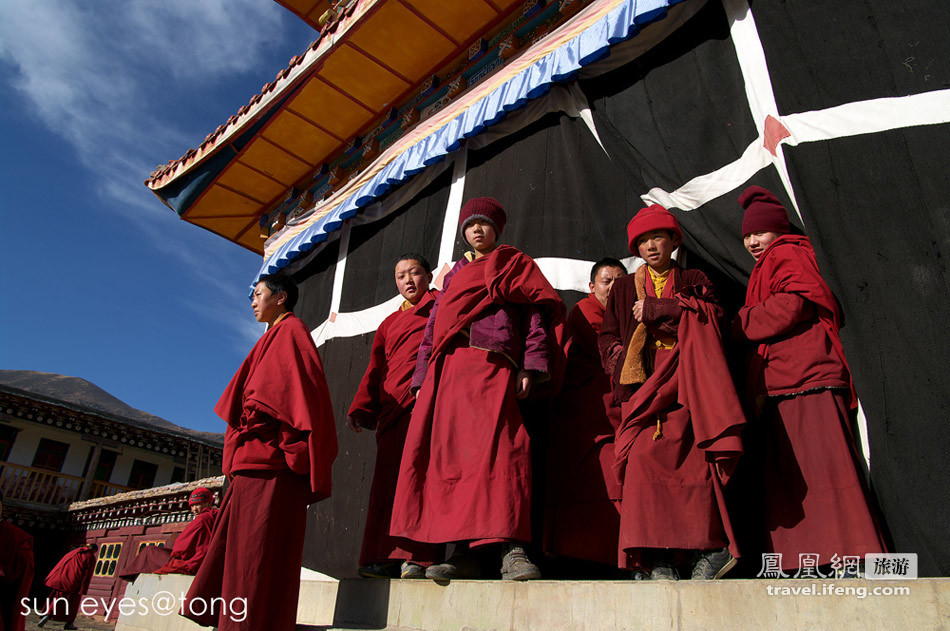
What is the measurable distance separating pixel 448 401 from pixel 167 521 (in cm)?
1089

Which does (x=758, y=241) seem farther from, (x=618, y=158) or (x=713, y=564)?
(x=713, y=564)

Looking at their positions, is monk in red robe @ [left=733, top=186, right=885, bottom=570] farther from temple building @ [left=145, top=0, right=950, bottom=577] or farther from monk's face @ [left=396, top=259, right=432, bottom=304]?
monk's face @ [left=396, top=259, right=432, bottom=304]

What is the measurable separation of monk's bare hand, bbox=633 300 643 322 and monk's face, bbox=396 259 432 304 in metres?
1.26

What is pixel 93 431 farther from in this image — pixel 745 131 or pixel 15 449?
pixel 745 131

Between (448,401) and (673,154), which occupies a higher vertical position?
(673,154)

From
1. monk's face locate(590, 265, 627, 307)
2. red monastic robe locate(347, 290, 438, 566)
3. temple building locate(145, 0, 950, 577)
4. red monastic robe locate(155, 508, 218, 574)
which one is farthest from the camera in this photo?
red monastic robe locate(155, 508, 218, 574)

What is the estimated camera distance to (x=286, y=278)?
2875 millimetres

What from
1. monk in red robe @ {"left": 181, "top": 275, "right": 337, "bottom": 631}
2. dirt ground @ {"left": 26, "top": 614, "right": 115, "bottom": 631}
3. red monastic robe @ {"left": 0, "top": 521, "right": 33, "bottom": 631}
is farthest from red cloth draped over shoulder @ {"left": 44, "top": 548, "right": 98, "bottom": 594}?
monk in red robe @ {"left": 181, "top": 275, "right": 337, "bottom": 631}

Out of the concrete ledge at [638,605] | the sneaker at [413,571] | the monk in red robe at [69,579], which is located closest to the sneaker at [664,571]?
the concrete ledge at [638,605]

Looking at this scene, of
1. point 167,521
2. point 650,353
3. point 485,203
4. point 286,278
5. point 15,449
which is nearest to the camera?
point 650,353

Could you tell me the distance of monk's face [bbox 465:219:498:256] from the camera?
2.66 meters

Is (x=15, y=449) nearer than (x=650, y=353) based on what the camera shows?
No

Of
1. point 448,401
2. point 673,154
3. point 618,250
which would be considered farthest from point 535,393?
point 673,154

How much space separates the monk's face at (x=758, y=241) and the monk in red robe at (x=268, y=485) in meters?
1.75
